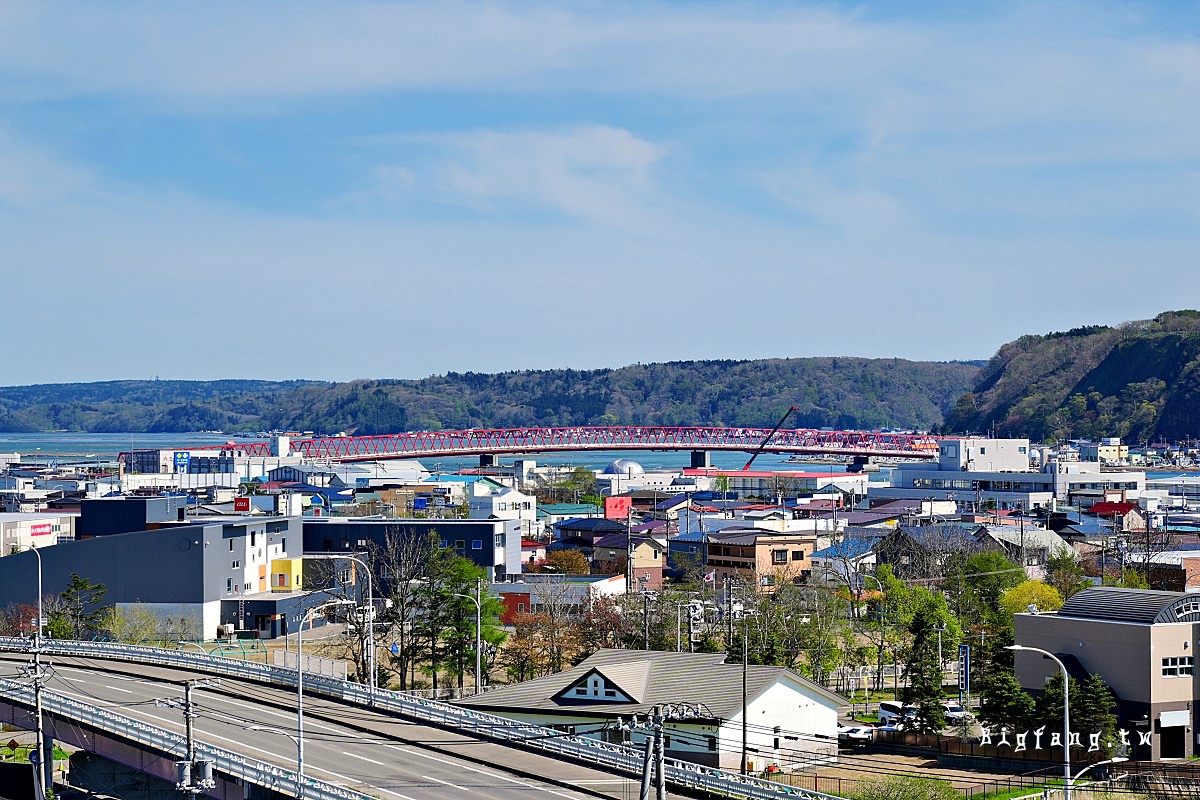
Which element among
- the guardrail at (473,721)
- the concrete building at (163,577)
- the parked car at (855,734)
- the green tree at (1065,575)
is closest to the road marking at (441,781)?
the guardrail at (473,721)

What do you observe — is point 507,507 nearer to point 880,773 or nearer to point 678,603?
point 678,603

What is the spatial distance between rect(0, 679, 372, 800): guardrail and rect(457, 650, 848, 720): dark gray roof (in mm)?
5518

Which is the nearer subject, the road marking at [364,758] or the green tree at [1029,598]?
the road marking at [364,758]

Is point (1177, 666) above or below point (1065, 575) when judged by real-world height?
above

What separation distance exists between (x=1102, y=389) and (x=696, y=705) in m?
134

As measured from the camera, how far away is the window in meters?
22.4

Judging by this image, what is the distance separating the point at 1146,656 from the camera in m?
22.3

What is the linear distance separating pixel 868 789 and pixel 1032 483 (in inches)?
2136

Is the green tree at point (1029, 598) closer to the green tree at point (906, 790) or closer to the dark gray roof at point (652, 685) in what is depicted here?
the dark gray roof at point (652, 685)

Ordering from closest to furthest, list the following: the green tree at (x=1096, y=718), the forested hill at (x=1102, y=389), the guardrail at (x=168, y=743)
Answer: the guardrail at (x=168, y=743) → the green tree at (x=1096, y=718) → the forested hill at (x=1102, y=389)

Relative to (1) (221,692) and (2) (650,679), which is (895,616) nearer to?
(2) (650,679)

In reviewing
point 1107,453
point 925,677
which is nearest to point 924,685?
point 925,677

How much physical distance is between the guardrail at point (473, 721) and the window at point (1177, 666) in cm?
811

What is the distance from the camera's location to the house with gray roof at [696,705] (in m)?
20.8
